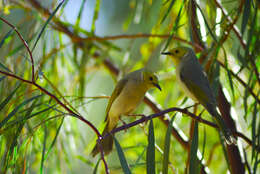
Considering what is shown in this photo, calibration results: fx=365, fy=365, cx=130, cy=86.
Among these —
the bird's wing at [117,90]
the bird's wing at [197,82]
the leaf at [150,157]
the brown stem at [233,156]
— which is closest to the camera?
the leaf at [150,157]

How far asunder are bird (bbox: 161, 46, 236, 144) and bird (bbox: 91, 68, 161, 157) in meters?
0.20

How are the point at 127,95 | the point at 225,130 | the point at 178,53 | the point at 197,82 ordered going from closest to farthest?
1. the point at 225,130
2. the point at 197,82
3. the point at 127,95
4. the point at 178,53

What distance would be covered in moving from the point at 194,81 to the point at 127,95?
1.43 ft

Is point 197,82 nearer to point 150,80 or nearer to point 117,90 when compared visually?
point 150,80

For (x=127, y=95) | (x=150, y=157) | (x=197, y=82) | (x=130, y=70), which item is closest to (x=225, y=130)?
(x=150, y=157)

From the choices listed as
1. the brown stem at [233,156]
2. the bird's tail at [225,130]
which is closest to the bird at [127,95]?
the brown stem at [233,156]

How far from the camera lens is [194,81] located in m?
1.90

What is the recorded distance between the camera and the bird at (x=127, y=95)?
2.15 metres

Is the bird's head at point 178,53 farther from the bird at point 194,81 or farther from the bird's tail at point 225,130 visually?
the bird's tail at point 225,130

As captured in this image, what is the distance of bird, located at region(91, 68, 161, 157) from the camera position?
2.15m

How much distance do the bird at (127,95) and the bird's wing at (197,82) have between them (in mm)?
245

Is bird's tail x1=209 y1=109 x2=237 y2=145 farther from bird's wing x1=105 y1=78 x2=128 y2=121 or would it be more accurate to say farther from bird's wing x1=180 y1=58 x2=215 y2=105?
bird's wing x1=105 y1=78 x2=128 y2=121

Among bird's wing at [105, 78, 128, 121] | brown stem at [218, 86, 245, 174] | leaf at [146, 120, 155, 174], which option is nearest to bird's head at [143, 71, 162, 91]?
bird's wing at [105, 78, 128, 121]

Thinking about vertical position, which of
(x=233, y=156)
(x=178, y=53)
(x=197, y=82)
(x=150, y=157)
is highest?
(x=178, y=53)
